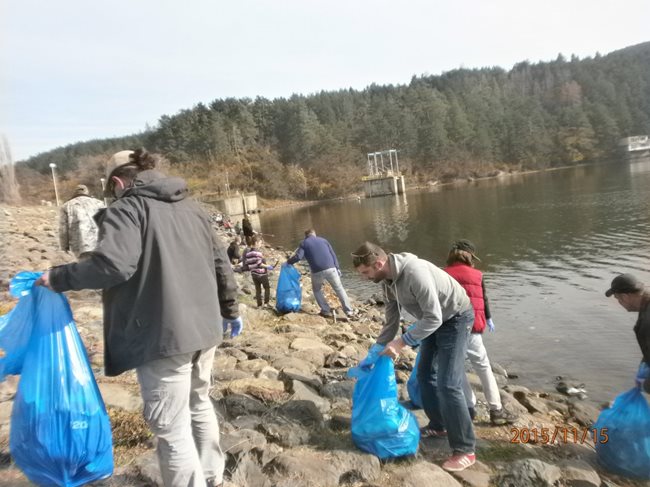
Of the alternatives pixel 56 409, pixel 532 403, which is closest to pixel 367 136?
pixel 532 403

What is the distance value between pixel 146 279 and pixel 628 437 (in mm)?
3752

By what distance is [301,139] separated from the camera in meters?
88.2

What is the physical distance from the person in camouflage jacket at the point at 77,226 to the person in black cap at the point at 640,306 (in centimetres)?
515

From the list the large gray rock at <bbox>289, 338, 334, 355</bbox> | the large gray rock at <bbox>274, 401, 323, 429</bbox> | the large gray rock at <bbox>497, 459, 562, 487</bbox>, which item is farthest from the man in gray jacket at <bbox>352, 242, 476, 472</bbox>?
the large gray rock at <bbox>289, 338, 334, 355</bbox>

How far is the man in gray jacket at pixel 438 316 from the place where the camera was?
10.7ft

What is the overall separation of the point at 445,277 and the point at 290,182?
76.0m

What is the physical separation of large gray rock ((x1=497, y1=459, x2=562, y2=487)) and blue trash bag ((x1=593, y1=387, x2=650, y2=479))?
595mm

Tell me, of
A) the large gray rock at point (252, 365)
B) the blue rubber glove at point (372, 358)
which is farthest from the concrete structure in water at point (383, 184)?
the blue rubber glove at point (372, 358)

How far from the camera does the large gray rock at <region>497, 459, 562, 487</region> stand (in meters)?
3.27

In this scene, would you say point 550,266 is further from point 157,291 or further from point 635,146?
point 635,146

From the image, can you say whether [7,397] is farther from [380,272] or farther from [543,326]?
[543,326]

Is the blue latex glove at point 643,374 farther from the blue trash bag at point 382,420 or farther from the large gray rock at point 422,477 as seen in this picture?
the blue trash bag at point 382,420

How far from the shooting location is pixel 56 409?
8.34 feet

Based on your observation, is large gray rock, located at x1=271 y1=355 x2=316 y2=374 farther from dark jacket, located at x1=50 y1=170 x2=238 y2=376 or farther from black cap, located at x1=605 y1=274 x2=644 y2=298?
black cap, located at x1=605 y1=274 x2=644 y2=298
